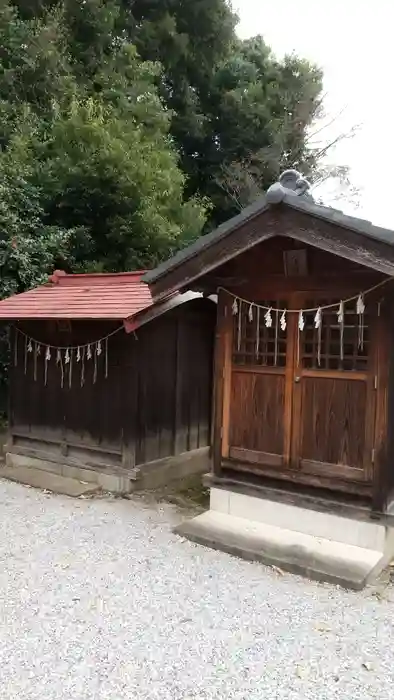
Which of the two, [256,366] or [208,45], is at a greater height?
[208,45]

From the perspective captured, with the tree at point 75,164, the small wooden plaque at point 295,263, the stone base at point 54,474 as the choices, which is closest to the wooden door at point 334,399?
the small wooden plaque at point 295,263

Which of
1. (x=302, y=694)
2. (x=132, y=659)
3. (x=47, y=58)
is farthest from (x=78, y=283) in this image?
(x=47, y=58)

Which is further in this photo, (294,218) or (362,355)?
(362,355)

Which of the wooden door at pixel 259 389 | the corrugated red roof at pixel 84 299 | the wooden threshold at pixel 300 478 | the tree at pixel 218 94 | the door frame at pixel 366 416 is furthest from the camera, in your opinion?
the tree at pixel 218 94

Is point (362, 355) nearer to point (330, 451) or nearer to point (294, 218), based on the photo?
point (330, 451)

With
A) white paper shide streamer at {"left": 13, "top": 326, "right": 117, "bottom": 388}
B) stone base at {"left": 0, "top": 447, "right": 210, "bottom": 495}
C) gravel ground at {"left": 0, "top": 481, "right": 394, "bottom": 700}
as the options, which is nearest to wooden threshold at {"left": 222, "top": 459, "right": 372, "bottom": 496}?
gravel ground at {"left": 0, "top": 481, "right": 394, "bottom": 700}

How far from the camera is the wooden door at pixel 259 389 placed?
17.5 feet

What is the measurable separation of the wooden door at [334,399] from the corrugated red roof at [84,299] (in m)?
2.14

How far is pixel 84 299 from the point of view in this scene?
24.3 ft

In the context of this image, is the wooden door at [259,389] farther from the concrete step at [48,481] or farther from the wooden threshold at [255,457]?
the concrete step at [48,481]

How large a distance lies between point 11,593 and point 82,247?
9.73 m

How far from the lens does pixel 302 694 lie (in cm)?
303

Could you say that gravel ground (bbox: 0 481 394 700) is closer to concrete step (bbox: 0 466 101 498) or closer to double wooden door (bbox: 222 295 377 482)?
double wooden door (bbox: 222 295 377 482)

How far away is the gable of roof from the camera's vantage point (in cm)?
421
